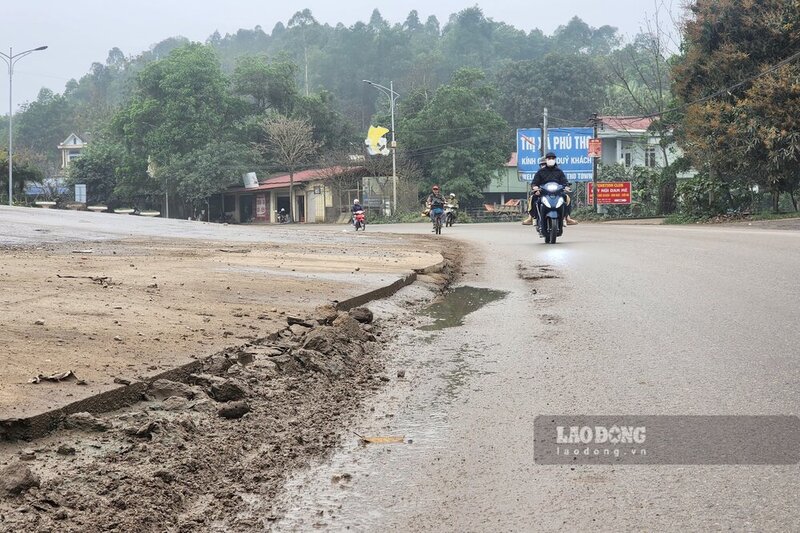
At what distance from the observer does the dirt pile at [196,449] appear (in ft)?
11.7

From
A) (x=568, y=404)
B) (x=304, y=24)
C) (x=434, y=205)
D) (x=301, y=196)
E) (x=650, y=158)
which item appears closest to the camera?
(x=568, y=404)

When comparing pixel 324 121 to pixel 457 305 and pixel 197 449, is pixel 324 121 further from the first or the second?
pixel 197 449

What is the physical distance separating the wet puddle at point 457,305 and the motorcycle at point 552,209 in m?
7.84

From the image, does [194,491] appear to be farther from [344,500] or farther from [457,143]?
[457,143]

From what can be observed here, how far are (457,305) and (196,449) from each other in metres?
6.43

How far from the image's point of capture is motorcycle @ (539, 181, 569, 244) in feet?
65.0

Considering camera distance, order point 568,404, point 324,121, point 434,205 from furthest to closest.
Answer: point 324,121 < point 434,205 < point 568,404

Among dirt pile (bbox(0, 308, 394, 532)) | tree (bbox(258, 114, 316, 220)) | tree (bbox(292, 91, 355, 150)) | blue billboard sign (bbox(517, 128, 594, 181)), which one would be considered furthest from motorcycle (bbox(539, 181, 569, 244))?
tree (bbox(292, 91, 355, 150))

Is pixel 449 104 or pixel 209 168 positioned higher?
pixel 449 104

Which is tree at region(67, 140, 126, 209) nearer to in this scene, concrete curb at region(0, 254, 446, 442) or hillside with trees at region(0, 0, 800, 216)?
hillside with trees at region(0, 0, 800, 216)

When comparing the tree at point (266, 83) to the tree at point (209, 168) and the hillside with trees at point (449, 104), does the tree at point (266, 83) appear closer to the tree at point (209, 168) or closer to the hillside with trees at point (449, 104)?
the hillside with trees at point (449, 104)

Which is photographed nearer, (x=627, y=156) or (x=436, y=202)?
(x=436, y=202)

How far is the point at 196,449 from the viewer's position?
175 inches

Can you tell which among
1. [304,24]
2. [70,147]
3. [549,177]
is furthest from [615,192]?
[304,24]
